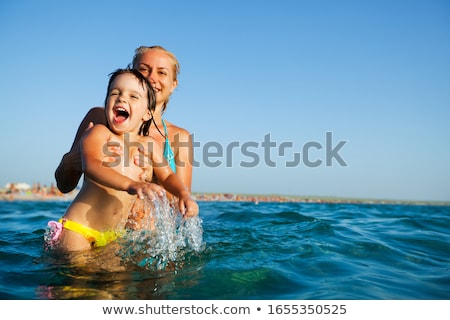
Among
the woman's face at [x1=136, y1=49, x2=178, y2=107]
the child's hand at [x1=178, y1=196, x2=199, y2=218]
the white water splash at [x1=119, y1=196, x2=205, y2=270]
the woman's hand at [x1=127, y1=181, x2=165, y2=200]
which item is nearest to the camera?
→ the woman's hand at [x1=127, y1=181, x2=165, y2=200]

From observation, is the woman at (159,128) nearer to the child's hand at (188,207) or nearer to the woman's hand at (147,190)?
the child's hand at (188,207)

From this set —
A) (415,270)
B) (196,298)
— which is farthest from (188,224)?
(415,270)

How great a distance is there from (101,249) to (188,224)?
0.99m

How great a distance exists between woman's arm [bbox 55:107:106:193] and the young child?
2.22 ft

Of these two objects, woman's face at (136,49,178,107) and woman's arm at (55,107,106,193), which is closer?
woman's arm at (55,107,106,193)

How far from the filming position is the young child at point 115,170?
376cm

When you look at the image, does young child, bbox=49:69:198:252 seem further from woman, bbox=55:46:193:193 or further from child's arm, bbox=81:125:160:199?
woman, bbox=55:46:193:193

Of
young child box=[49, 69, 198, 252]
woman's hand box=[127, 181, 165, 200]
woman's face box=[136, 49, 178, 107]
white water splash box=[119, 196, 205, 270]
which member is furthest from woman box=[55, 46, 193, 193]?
woman's hand box=[127, 181, 165, 200]

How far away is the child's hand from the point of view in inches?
133

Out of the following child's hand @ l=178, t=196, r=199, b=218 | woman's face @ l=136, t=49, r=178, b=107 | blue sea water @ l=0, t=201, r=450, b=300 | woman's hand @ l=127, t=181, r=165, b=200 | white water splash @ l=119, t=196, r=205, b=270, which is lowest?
blue sea water @ l=0, t=201, r=450, b=300

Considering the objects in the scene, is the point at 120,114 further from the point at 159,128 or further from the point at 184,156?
the point at 184,156

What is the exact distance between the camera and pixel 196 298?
9.73 feet

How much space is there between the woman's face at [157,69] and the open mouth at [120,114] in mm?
1198
